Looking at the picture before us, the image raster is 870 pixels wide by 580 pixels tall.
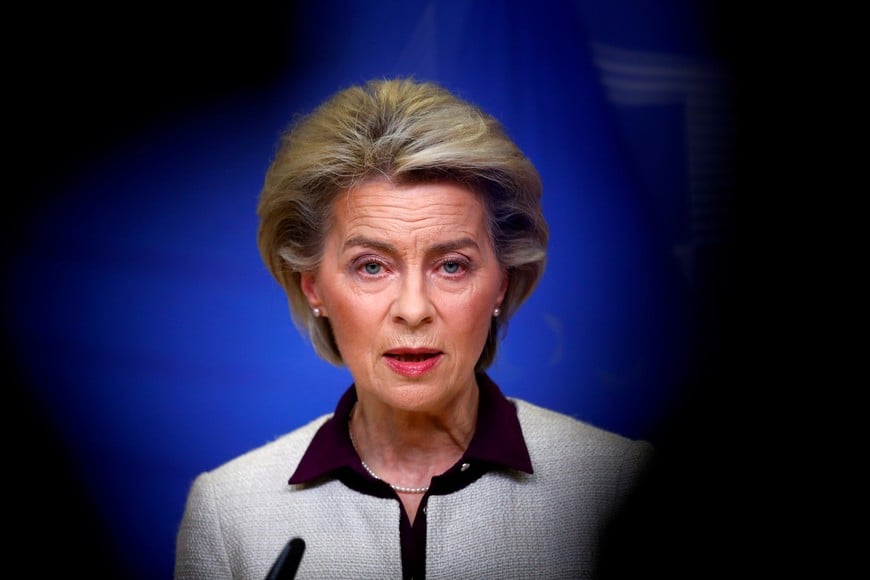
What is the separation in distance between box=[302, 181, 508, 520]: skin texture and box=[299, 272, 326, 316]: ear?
0.06m

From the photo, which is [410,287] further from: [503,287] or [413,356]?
[503,287]

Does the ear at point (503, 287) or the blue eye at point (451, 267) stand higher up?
the blue eye at point (451, 267)

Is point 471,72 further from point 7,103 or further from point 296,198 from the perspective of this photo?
point 7,103

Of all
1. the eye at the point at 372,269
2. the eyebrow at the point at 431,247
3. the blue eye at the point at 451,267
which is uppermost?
the eyebrow at the point at 431,247

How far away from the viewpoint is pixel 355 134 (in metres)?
1.56

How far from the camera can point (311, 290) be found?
1.71m

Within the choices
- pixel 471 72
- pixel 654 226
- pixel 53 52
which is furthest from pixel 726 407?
pixel 53 52

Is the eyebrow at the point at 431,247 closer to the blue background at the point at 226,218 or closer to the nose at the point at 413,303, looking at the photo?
the nose at the point at 413,303

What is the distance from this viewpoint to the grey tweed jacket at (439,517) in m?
1.55

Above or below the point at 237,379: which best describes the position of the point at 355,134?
above

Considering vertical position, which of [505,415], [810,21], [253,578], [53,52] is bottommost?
[253,578]

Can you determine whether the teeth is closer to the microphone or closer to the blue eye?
the blue eye

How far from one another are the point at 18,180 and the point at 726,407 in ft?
4.04

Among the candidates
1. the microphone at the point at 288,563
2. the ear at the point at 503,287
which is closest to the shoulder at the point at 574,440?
the ear at the point at 503,287
